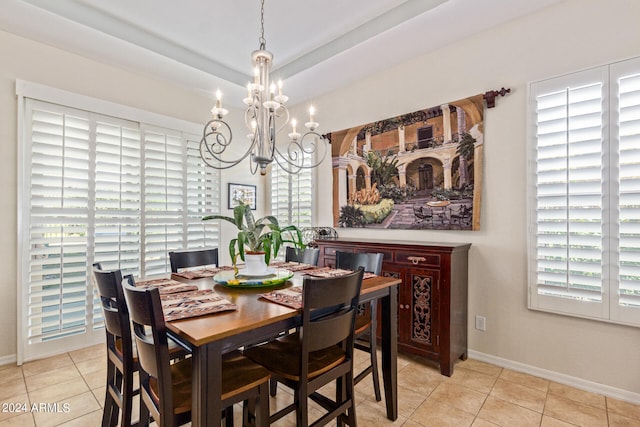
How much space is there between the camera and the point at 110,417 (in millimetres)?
1683

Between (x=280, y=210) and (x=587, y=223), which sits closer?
(x=587, y=223)

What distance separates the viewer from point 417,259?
2564 millimetres

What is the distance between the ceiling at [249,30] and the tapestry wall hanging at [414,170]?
604mm

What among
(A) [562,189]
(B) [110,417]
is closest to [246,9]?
(A) [562,189]

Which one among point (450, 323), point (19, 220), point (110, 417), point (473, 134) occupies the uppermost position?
point (473, 134)

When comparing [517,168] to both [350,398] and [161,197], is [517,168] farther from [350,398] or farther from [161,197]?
[161,197]

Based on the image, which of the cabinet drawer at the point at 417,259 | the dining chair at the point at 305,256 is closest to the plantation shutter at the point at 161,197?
the dining chair at the point at 305,256

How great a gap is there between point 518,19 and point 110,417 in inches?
150

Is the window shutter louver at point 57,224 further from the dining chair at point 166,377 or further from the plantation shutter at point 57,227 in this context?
the dining chair at point 166,377

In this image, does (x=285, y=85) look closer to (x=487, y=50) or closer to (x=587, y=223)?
(x=487, y=50)

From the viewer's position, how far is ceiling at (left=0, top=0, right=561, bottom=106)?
243 cm

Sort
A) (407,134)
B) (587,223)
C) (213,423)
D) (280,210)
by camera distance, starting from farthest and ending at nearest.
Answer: (280,210) → (407,134) → (587,223) → (213,423)

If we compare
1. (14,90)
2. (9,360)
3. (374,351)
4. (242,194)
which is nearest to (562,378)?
(374,351)

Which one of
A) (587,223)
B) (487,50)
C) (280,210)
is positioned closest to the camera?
(587,223)
